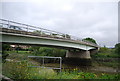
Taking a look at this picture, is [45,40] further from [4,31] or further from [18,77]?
[18,77]

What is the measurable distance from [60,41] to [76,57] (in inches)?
634

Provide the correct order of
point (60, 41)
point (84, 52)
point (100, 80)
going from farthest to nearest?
1. point (84, 52)
2. point (60, 41)
3. point (100, 80)

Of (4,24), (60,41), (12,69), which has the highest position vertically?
(4,24)

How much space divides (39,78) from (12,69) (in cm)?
189

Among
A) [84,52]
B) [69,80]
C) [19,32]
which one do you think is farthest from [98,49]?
[69,80]

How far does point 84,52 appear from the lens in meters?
32.7

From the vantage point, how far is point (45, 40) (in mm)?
16812

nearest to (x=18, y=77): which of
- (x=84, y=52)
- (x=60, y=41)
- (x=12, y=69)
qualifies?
(x=12, y=69)

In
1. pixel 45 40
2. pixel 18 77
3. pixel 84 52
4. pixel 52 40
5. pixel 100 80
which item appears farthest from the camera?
pixel 84 52

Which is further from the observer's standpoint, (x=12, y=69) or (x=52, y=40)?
(x=52, y=40)

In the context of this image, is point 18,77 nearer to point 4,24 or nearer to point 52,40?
point 4,24

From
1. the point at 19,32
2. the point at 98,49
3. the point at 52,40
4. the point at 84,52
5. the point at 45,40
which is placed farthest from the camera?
the point at 98,49

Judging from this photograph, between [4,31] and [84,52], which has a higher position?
[4,31]

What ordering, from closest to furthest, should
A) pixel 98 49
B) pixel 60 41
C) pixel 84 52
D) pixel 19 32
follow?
pixel 19 32 < pixel 60 41 < pixel 84 52 < pixel 98 49
